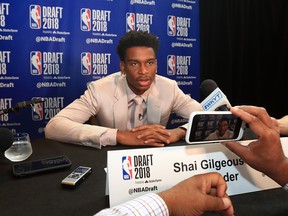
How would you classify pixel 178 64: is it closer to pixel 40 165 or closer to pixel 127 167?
pixel 40 165

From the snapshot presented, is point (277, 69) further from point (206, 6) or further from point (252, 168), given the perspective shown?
point (252, 168)

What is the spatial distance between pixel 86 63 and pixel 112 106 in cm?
126

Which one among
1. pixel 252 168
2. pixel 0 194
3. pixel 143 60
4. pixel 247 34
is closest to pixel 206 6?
pixel 247 34

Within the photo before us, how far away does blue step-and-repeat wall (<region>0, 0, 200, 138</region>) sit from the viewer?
268 cm

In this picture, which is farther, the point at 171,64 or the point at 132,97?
the point at 171,64

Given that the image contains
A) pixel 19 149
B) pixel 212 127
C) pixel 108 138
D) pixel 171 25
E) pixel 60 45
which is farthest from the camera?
pixel 171 25

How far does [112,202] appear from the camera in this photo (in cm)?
75

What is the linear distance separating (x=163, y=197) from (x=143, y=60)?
1299 millimetres

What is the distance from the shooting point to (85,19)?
2.89 metres

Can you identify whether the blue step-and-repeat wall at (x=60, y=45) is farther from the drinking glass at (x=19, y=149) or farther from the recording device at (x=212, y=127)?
the recording device at (x=212, y=127)

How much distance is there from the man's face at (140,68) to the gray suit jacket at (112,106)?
8 cm

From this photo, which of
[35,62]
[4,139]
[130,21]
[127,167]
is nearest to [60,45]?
[35,62]

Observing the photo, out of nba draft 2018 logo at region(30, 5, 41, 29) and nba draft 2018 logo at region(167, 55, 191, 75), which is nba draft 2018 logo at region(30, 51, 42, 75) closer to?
nba draft 2018 logo at region(30, 5, 41, 29)

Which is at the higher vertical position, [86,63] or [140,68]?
[86,63]
